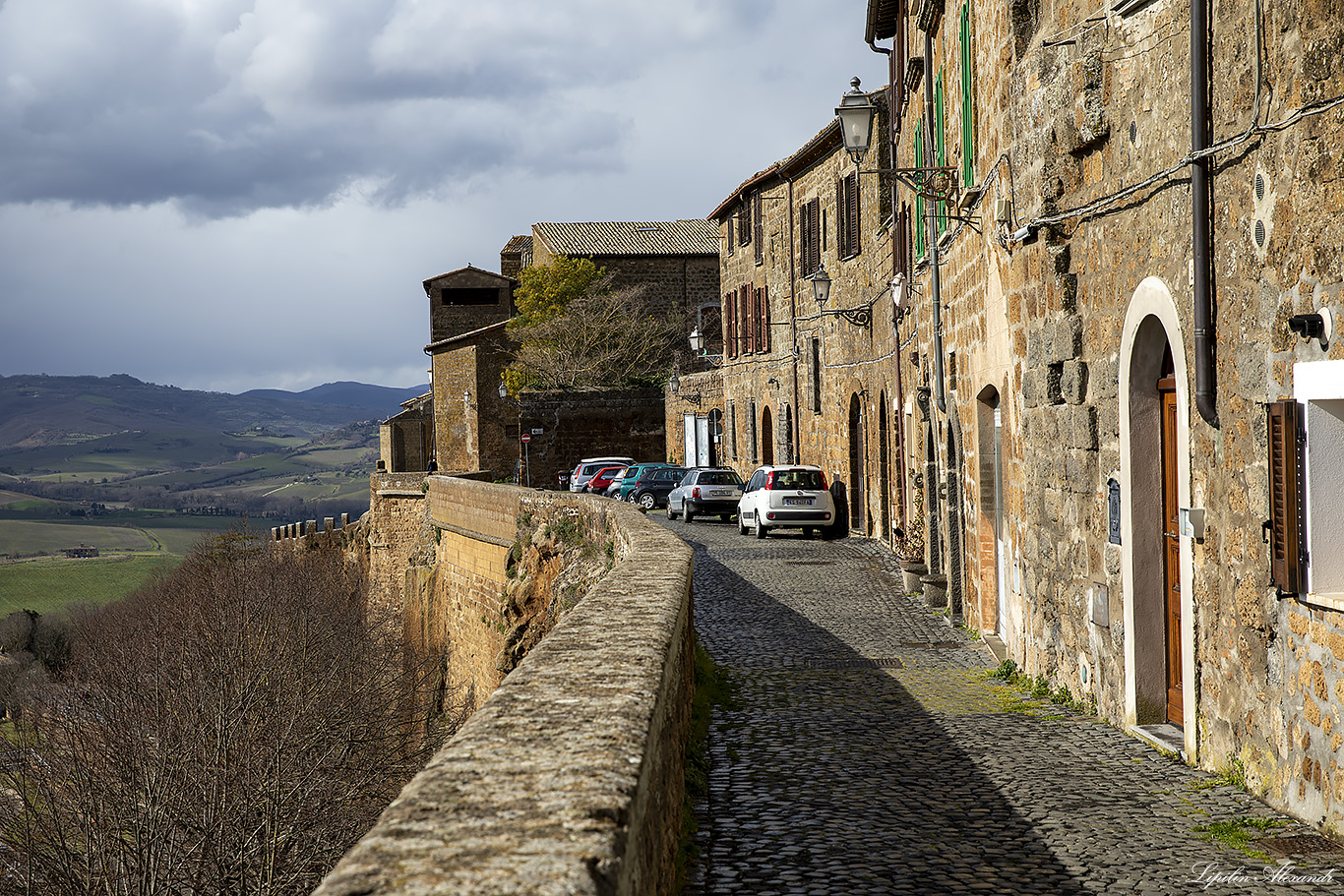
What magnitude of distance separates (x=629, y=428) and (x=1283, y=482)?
1464 inches

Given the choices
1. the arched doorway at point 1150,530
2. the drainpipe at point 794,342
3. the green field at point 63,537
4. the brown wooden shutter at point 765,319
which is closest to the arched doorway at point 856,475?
the drainpipe at point 794,342

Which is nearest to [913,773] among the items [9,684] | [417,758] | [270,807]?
[270,807]

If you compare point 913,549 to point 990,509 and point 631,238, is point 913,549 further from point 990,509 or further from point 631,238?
point 631,238

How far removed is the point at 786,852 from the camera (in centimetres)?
480

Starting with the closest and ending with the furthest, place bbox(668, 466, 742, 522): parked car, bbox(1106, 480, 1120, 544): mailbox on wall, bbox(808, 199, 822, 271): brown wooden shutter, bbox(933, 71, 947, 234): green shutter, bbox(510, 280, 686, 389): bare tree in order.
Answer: bbox(1106, 480, 1120, 544): mailbox on wall, bbox(933, 71, 947, 234): green shutter, bbox(668, 466, 742, 522): parked car, bbox(808, 199, 822, 271): brown wooden shutter, bbox(510, 280, 686, 389): bare tree

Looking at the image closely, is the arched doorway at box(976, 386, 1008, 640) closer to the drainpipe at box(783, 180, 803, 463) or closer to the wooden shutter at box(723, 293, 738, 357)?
the drainpipe at box(783, 180, 803, 463)

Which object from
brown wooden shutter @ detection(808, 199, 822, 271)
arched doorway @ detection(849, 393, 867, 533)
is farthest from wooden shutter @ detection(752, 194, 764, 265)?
arched doorway @ detection(849, 393, 867, 533)

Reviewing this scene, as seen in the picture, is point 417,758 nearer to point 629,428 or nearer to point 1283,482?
point 1283,482

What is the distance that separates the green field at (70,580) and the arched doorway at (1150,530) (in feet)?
219

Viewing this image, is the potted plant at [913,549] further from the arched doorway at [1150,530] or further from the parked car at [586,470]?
the parked car at [586,470]

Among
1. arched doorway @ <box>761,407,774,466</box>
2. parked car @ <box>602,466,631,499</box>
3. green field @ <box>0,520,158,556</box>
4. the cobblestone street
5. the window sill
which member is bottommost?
green field @ <box>0,520,158,556</box>

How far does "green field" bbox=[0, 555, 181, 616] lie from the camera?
73.2 meters

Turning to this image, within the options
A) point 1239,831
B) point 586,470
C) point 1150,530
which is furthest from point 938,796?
point 586,470

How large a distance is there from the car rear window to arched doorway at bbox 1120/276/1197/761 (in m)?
15.1
